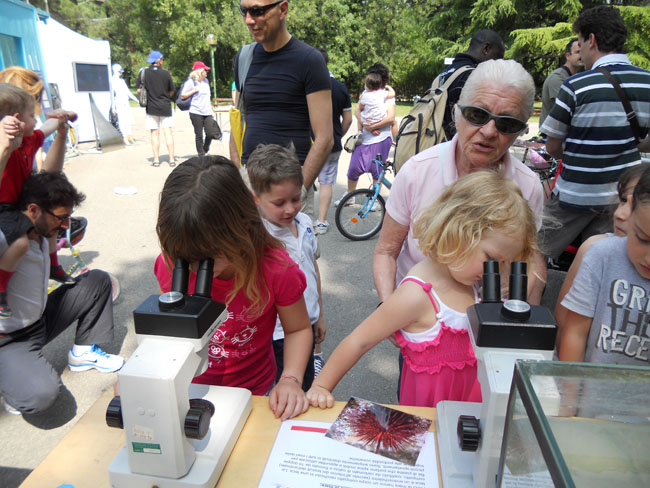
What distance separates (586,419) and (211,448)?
0.70 metres

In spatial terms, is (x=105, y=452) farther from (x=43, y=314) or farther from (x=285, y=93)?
(x=285, y=93)

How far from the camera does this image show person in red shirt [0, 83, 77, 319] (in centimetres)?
222

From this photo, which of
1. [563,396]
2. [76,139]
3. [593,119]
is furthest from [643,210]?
[76,139]

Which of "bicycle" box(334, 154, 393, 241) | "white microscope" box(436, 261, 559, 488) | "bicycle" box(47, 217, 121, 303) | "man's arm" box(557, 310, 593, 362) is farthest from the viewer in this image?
"bicycle" box(334, 154, 393, 241)

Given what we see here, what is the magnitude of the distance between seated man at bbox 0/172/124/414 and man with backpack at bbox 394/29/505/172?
198cm

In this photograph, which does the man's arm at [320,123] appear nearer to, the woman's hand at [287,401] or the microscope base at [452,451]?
the woman's hand at [287,401]

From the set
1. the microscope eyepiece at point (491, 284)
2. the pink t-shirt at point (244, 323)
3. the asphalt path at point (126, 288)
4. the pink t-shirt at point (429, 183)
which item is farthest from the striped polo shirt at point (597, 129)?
the microscope eyepiece at point (491, 284)

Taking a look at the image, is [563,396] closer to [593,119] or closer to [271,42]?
[271,42]

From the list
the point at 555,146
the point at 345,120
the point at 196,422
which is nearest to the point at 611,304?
the point at 196,422

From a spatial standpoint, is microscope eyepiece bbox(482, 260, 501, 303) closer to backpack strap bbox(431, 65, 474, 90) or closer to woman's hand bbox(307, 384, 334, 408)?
woman's hand bbox(307, 384, 334, 408)

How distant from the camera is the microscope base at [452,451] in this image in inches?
36.5

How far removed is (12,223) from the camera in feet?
7.54

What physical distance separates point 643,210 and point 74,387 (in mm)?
2779

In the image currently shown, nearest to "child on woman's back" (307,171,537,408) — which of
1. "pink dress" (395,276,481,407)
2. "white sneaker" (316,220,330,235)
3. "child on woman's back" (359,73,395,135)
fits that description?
"pink dress" (395,276,481,407)
